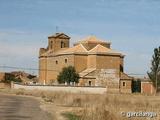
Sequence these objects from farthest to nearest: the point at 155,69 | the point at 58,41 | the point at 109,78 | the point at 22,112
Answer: the point at 58,41, the point at 109,78, the point at 155,69, the point at 22,112

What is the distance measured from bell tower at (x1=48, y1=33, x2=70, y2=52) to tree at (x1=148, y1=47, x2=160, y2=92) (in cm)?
2984

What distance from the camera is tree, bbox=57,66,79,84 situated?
89.6m

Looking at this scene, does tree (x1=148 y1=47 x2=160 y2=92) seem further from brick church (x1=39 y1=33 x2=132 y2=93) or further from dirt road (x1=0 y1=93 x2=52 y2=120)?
dirt road (x1=0 y1=93 x2=52 y2=120)

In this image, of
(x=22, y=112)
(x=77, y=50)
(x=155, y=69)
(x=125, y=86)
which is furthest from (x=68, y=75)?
(x=22, y=112)

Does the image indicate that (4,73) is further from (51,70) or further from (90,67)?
(90,67)

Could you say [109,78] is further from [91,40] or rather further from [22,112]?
[22,112]

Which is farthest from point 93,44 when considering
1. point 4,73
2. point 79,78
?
point 4,73

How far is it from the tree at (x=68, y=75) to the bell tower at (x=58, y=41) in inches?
640

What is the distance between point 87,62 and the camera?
97875 mm

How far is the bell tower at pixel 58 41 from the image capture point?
108006 millimetres

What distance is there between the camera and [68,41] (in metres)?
110

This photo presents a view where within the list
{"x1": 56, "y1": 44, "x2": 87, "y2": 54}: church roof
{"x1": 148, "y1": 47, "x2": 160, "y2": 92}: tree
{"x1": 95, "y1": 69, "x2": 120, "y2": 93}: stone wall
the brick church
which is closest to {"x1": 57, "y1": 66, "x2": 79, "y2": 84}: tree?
the brick church

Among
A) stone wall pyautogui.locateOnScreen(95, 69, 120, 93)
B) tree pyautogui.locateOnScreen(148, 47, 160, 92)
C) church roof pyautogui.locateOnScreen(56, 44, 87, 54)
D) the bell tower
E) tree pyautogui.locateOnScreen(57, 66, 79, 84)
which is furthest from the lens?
the bell tower

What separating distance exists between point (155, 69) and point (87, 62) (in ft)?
62.4
